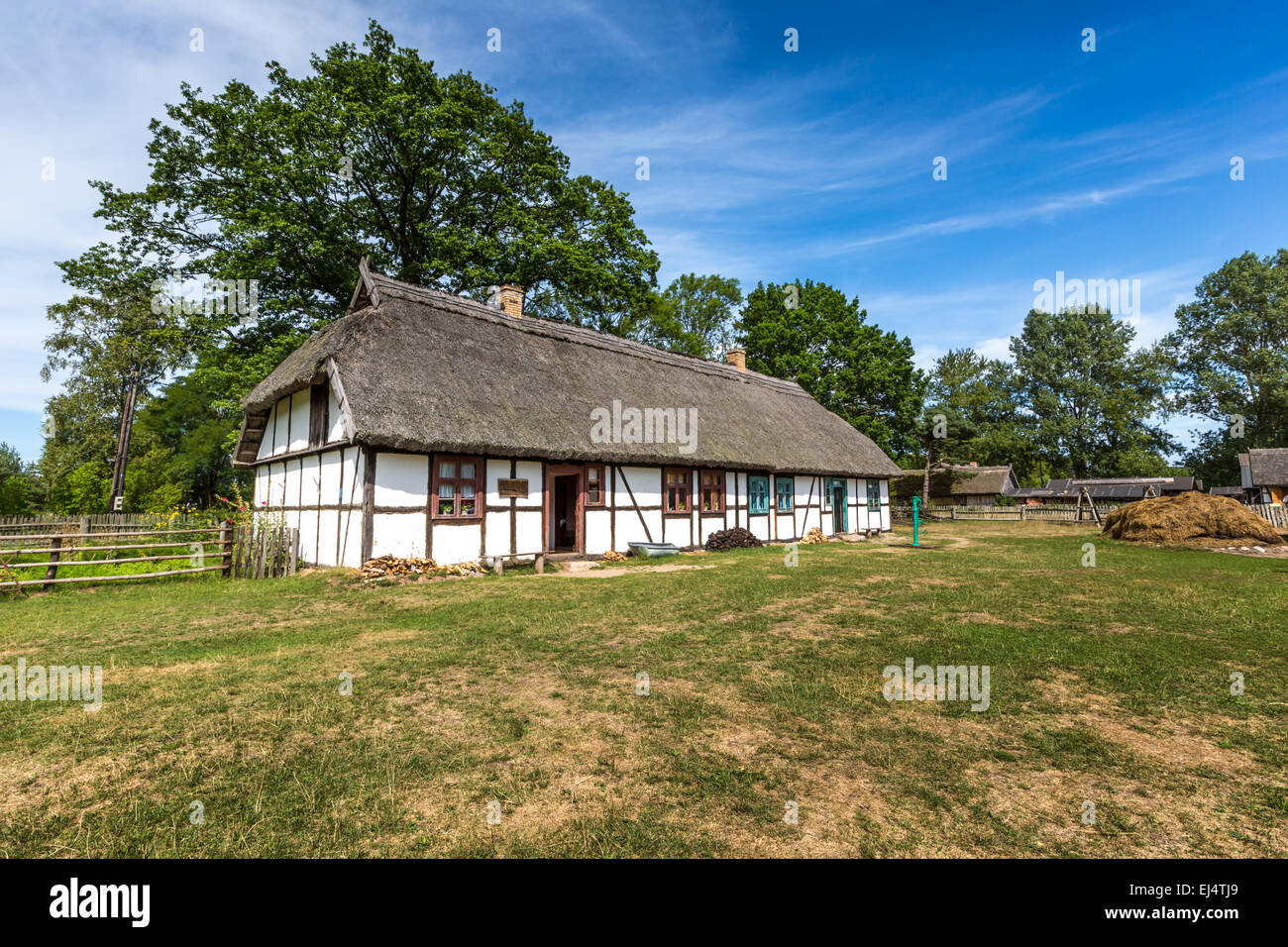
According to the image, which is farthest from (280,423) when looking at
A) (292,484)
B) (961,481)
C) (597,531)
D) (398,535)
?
(961,481)

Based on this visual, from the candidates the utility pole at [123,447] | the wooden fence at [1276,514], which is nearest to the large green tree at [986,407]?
the wooden fence at [1276,514]

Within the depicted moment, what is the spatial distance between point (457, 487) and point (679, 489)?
690cm

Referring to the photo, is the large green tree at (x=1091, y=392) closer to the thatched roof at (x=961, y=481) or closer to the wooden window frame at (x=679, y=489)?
the thatched roof at (x=961, y=481)

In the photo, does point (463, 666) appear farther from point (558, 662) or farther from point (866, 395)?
point (866, 395)

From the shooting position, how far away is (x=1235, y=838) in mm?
2811

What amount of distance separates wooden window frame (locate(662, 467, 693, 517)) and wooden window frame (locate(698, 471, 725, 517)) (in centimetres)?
42

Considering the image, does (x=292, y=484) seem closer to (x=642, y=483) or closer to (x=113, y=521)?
(x=642, y=483)

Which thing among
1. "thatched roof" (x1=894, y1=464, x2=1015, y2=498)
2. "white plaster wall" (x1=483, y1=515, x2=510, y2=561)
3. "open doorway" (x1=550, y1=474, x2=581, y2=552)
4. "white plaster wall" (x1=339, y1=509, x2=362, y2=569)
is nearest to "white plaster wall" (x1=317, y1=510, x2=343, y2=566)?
"white plaster wall" (x1=339, y1=509, x2=362, y2=569)

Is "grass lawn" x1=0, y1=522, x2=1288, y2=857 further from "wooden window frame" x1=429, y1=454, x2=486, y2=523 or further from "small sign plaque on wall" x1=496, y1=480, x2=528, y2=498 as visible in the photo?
"small sign plaque on wall" x1=496, y1=480, x2=528, y2=498

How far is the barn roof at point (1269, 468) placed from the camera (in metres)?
32.1

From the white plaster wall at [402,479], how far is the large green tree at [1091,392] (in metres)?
55.9

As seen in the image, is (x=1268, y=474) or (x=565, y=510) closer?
(x=565, y=510)

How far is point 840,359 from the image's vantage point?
1388 inches
